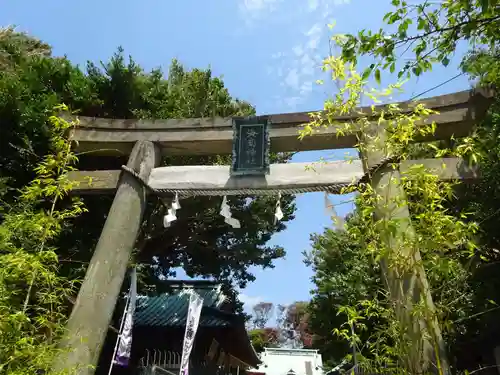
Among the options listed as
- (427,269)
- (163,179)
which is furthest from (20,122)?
(427,269)

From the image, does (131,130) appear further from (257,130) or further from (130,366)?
(130,366)

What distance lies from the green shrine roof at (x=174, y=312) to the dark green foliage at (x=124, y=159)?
114 cm

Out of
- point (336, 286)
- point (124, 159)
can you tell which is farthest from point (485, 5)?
point (336, 286)

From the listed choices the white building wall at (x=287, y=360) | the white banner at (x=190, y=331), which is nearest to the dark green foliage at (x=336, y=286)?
the white banner at (x=190, y=331)

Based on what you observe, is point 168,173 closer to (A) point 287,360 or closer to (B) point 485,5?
(B) point 485,5

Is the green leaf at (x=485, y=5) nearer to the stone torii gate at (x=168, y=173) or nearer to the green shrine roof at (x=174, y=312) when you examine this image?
the stone torii gate at (x=168, y=173)

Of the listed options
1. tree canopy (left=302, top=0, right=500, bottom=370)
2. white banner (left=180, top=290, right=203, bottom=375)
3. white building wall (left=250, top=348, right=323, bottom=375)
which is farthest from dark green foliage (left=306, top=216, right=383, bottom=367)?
white building wall (left=250, top=348, right=323, bottom=375)

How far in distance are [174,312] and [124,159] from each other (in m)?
6.66

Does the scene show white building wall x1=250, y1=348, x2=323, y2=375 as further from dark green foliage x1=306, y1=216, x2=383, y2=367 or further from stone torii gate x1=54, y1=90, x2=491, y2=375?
stone torii gate x1=54, y1=90, x2=491, y2=375

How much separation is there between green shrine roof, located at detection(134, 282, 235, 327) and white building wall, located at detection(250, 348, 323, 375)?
62.4ft

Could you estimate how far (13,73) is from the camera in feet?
27.8

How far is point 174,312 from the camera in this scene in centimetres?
1351

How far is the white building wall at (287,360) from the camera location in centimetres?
3234

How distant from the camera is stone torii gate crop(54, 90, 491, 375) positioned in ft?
17.3
